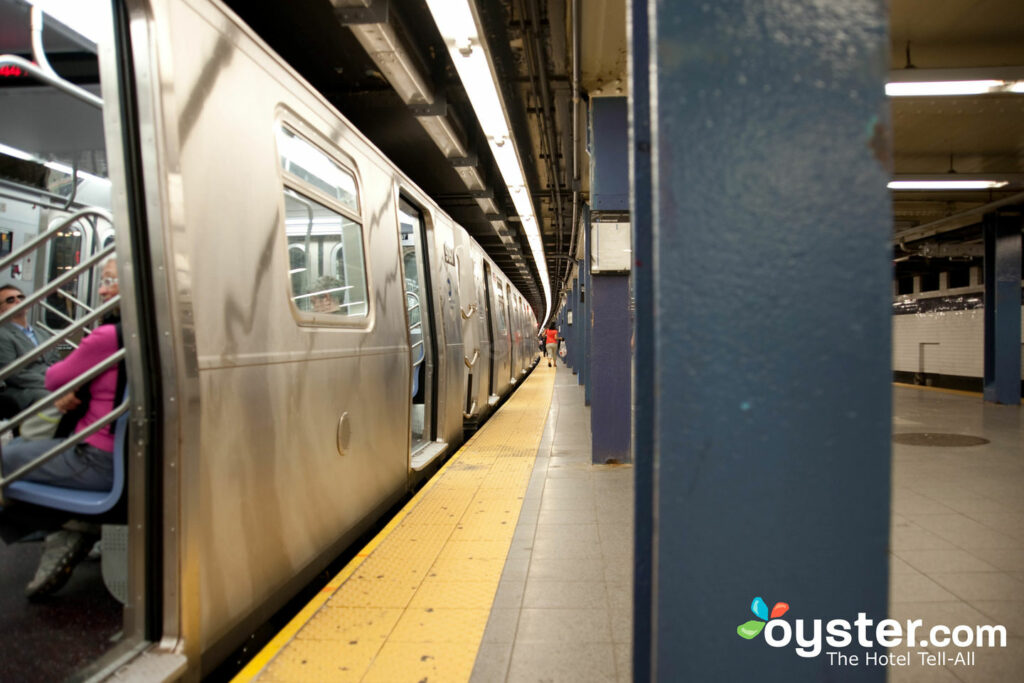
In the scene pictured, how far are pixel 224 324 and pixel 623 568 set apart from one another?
85.7 inches

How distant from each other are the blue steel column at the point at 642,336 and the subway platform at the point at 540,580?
22.1 inches

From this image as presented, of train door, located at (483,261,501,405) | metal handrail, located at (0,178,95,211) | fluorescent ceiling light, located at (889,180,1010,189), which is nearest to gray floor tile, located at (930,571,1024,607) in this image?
train door, located at (483,261,501,405)

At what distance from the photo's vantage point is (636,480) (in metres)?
1.23

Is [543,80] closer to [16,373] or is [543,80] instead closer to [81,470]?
[16,373]

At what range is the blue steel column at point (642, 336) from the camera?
47.6 inches

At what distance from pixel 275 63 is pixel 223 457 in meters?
1.68

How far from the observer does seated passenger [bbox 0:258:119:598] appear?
2521 mm

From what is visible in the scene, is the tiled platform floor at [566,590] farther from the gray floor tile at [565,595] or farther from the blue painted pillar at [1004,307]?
the blue painted pillar at [1004,307]

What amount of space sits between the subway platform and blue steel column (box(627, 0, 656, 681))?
1.84 ft

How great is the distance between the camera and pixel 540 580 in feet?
10.1

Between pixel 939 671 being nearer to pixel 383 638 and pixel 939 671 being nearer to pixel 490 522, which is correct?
pixel 383 638

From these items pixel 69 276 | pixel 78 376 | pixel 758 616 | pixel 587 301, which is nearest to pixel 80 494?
pixel 78 376

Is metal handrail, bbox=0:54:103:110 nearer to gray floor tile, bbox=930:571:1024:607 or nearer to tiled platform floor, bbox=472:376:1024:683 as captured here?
tiled platform floor, bbox=472:376:1024:683

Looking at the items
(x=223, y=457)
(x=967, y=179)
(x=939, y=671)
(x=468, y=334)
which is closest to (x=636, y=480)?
(x=223, y=457)
